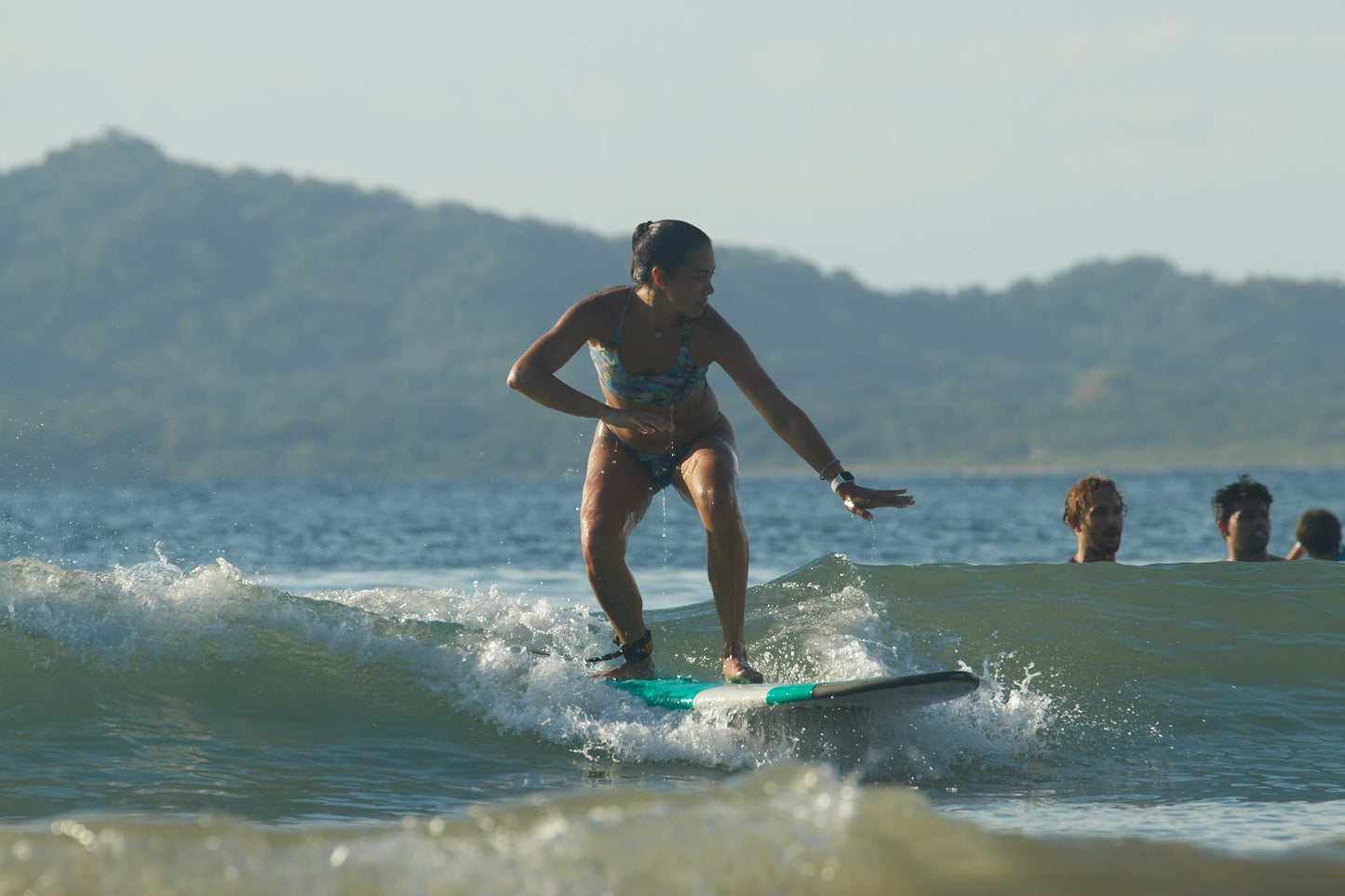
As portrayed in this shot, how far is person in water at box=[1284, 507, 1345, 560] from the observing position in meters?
11.4

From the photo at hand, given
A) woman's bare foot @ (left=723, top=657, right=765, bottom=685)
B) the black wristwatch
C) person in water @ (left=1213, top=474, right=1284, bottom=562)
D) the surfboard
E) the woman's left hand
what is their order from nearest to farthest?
the surfboard
the woman's left hand
the black wristwatch
woman's bare foot @ (left=723, top=657, right=765, bottom=685)
person in water @ (left=1213, top=474, right=1284, bottom=562)

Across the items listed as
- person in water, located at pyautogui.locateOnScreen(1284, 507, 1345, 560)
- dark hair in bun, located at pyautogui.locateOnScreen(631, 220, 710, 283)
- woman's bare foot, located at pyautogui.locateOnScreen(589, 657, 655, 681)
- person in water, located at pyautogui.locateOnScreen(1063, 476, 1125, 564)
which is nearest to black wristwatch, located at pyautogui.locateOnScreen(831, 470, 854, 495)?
dark hair in bun, located at pyautogui.locateOnScreen(631, 220, 710, 283)

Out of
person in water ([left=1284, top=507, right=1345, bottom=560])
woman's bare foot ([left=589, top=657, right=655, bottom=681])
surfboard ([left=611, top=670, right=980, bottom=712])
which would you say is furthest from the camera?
person in water ([left=1284, top=507, right=1345, bottom=560])

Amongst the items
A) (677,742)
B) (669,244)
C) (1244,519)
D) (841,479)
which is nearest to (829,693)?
(677,742)

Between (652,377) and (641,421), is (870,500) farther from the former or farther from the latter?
(652,377)

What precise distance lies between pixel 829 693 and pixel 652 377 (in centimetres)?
175

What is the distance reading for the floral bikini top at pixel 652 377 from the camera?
6930 millimetres

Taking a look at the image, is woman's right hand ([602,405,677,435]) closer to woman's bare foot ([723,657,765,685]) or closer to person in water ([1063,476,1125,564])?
woman's bare foot ([723,657,765,685])

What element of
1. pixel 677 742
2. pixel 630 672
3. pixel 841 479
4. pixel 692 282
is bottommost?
pixel 677 742

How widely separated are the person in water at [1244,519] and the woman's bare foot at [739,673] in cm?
505

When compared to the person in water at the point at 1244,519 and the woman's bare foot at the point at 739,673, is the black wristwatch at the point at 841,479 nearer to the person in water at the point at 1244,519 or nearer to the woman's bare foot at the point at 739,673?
the woman's bare foot at the point at 739,673

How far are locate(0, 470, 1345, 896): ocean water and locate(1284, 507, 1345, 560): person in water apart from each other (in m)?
1.20

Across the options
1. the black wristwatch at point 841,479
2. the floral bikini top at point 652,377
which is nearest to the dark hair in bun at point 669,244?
the floral bikini top at point 652,377

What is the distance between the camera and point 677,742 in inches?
255
